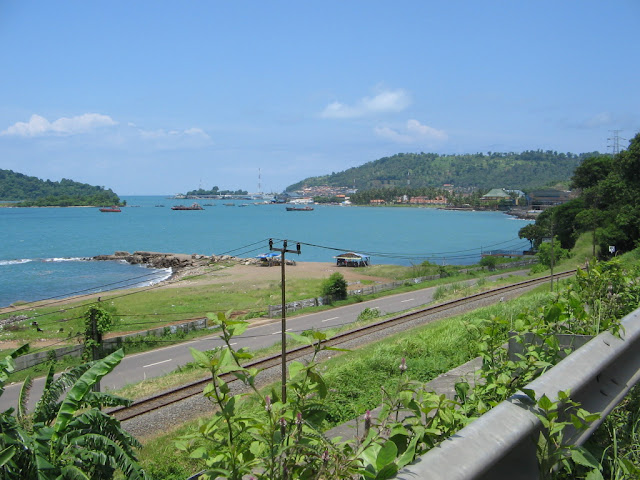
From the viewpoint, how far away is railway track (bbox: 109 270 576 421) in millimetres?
14164

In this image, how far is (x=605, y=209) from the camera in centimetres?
5241

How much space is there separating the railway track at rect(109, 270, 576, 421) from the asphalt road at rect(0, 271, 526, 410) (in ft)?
12.2

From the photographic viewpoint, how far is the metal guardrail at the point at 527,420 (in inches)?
49.6

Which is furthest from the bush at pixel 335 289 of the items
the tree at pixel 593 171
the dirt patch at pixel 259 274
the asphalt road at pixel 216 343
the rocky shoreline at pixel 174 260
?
the tree at pixel 593 171

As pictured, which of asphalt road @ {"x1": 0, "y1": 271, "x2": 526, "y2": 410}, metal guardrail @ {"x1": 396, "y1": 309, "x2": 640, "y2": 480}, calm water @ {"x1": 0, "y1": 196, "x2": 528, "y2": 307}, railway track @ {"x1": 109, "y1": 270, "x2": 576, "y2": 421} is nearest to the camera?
metal guardrail @ {"x1": 396, "y1": 309, "x2": 640, "y2": 480}

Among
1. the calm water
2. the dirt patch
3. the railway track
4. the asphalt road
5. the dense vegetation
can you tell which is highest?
the dense vegetation

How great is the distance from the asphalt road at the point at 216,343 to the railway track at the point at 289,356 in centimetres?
371

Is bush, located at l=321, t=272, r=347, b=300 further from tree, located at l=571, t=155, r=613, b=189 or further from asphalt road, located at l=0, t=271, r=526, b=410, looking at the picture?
tree, located at l=571, t=155, r=613, b=189

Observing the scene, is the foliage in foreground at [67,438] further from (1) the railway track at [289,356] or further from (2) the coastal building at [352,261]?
(2) the coastal building at [352,261]

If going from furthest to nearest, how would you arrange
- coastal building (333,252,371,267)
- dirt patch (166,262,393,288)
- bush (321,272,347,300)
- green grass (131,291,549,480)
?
1. coastal building (333,252,371,267)
2. dirt patch (166,262,393,288)
3. bush (321,272,347,300)
4. green grass (131,291,549,480)

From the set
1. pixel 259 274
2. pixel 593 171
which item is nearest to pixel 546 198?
pixel 593 171

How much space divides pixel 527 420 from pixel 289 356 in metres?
17.3

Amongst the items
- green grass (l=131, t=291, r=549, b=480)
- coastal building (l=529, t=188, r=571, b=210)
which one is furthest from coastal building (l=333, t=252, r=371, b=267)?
coastal building (l=529, t=188, r=571, b=210)

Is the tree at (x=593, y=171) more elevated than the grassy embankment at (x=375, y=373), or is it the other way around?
the tree at (x=593, y=171)
